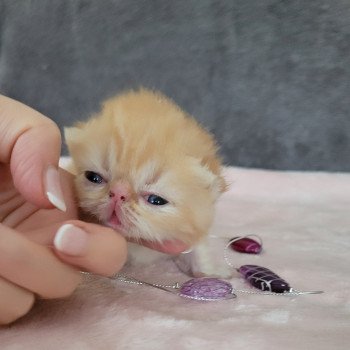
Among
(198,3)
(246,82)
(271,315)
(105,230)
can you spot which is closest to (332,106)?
(246,82)

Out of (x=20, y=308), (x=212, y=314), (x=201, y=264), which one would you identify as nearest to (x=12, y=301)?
(x=20, y=308)

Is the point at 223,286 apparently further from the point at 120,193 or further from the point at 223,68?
the point at 223,68

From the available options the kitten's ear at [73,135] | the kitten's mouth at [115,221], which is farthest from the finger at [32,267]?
the kitten's ear at [73,135]

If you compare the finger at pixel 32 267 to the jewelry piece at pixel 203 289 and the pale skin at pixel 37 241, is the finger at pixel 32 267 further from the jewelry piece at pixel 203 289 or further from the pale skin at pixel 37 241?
the jewelry piece at pixel 203 289

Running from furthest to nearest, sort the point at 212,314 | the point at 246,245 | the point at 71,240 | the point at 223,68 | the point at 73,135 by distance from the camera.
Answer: the point at 223,68, the point at 246,245, the point at 73,135, the point at 212,314, the point at 71,240

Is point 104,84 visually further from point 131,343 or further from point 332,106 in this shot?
point 131,343

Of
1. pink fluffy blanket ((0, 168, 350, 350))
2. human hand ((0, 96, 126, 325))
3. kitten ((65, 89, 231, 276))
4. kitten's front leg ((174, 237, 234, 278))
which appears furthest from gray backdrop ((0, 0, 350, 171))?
human hand ((0, 96, 126, 325))

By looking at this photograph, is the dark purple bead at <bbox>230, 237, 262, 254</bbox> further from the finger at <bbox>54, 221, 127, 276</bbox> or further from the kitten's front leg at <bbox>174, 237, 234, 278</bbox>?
the finger at <bbox>54, 221, 127, 276</bbox>
